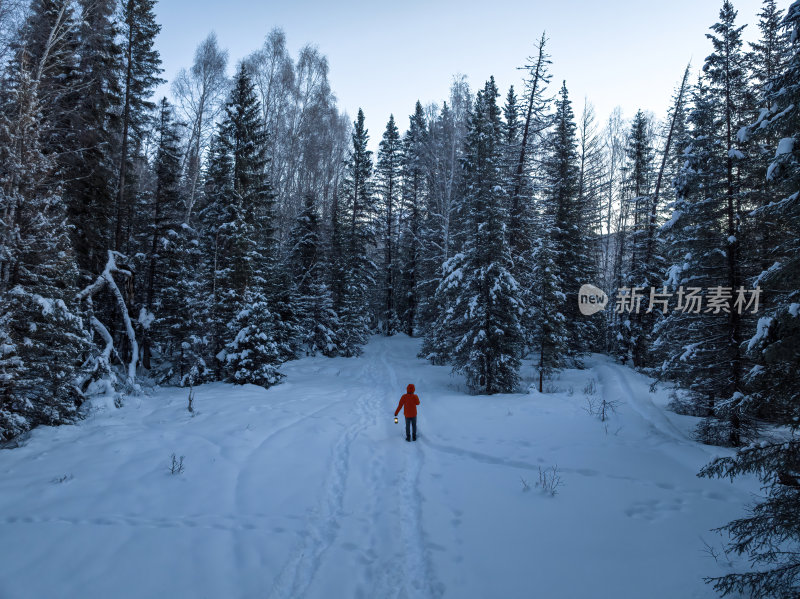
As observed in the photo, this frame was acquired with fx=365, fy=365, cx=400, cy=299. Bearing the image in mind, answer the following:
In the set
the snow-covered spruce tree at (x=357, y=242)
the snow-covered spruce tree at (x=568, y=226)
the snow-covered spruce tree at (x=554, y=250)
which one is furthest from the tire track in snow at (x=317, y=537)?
the snow-covered spruce tree at (x=357, y=242)

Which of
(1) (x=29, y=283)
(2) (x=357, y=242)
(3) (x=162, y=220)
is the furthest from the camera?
(2) (x=357, y=242)

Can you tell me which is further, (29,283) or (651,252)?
(651,252)

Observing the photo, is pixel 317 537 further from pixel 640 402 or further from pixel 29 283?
pixel 640 402

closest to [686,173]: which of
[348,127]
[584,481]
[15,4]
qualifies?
[584,481]

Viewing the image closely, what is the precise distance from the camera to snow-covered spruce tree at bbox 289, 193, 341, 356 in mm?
25688

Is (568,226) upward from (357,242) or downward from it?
downward

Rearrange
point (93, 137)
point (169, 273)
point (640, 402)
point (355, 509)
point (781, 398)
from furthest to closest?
point (169, 273) < point (93, 137) < point (640, 402) < point (355, 509) < point (781, 398)

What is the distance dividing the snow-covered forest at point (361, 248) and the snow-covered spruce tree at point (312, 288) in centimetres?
16

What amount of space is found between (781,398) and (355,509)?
21.1 ft

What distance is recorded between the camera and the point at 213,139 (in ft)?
65.1

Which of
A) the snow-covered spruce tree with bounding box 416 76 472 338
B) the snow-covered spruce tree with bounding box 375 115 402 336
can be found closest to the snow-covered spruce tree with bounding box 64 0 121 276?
the snow-covered spruce tree with bounding box 416 76 472 338

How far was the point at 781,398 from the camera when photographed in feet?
16.4

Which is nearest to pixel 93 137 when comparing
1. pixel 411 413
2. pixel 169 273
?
pixel 169 273

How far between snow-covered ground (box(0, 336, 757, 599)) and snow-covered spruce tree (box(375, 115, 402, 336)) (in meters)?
25.6
